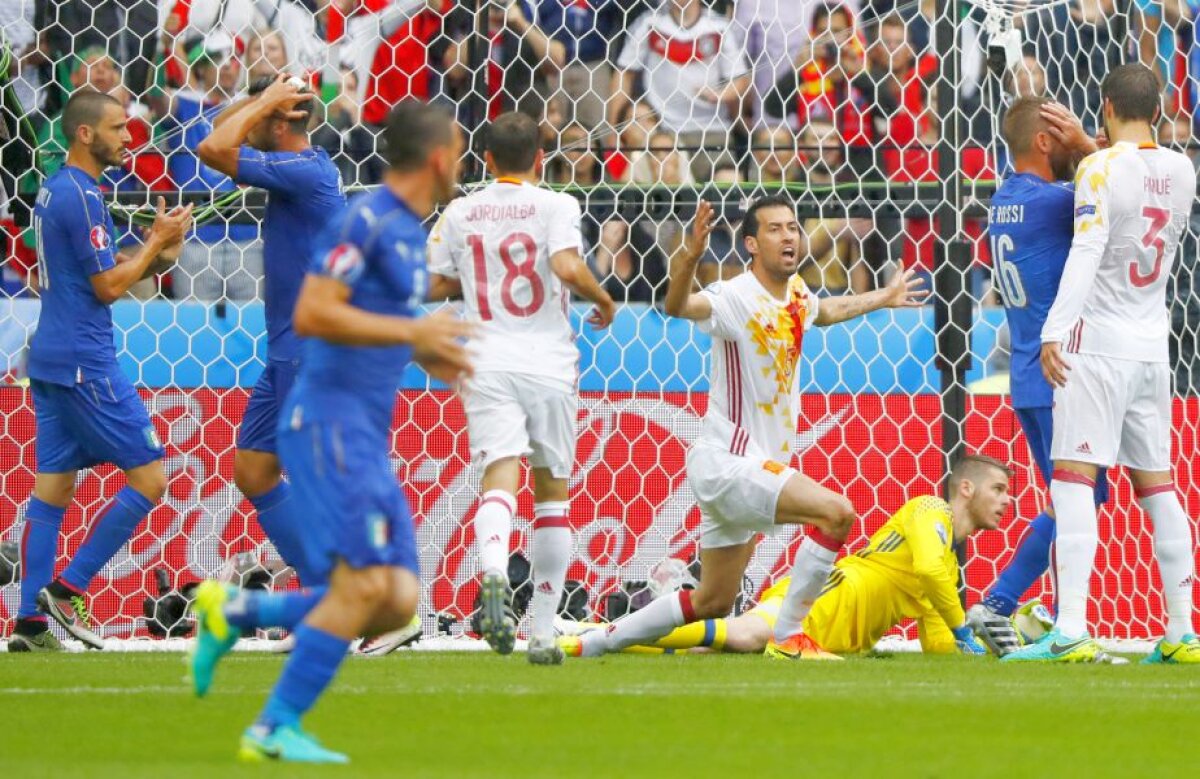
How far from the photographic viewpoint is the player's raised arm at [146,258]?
7.57m

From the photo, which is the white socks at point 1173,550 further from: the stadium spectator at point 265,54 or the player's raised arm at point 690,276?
the stadium spectator at point 265,54

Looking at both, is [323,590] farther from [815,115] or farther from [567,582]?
[815,115]

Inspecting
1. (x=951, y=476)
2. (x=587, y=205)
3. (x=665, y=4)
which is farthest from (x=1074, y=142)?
(x=665, y=4)

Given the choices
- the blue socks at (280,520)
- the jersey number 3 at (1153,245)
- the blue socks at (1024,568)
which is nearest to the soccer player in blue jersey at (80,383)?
the blue socks at (280,520)

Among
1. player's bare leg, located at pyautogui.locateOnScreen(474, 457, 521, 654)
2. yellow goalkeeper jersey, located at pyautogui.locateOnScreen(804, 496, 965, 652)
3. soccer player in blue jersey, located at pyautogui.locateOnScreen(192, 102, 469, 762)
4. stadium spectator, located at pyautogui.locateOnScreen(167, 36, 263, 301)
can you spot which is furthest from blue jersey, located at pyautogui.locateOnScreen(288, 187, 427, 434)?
stadium spectator, located at pyautogui.locateOnScreen(167, 36, 263, 301)

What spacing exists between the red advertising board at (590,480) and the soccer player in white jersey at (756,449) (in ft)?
5.00

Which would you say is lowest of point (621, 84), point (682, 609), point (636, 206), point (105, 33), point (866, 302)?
point (682, 609)

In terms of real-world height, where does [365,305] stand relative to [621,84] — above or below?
below

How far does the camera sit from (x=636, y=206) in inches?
386

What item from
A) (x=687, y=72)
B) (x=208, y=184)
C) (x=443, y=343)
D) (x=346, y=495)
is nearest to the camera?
(x=443, y=343)

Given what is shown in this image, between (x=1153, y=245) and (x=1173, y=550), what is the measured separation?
1.12 meters

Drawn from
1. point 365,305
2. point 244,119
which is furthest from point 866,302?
point 365,305

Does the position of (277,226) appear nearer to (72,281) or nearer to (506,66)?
(72,281)

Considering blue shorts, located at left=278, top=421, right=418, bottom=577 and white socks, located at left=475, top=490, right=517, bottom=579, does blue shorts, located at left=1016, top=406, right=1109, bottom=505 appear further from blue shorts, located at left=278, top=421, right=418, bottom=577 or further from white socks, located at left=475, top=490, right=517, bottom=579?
blue shorts, located at left=278, top=421, right=418, bottom=577
